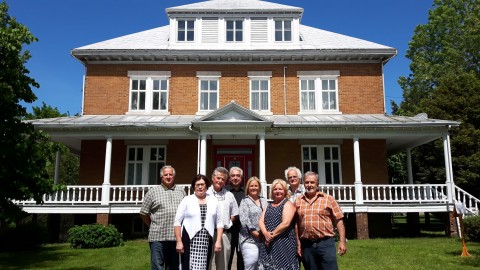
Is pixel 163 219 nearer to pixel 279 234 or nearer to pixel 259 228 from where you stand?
pixel 259 228

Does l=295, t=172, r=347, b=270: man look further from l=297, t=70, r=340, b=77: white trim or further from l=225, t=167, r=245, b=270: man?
l=297, t=70, r=340, b=77: white trim

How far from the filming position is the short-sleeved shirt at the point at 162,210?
219 inches

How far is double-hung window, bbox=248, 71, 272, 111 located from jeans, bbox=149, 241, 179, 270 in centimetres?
1286

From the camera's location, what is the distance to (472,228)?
12297 mm

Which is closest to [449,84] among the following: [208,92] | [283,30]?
[283,30]

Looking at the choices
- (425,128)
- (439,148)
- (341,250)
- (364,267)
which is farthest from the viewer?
(439,148)

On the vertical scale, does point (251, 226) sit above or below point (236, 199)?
below

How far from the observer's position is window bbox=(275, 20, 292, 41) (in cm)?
1934

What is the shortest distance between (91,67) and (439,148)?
18.4 m

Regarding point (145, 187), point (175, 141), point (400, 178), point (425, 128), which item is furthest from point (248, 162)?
point (400, 178)

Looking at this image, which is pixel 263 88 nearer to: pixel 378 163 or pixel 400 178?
pixel 378 163

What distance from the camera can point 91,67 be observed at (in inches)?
715

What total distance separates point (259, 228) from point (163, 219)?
138cm

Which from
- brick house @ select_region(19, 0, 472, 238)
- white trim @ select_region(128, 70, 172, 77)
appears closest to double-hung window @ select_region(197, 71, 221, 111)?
brick house @ select_region(19, 0, 472, 238)
